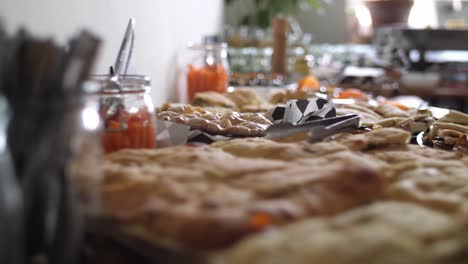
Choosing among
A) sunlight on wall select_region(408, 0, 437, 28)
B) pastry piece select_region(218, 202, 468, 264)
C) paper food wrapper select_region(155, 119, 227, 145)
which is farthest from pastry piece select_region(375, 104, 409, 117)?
sunlight on wall select_region(408, 0, 437, 28)

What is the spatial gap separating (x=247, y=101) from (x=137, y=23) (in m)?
0.43

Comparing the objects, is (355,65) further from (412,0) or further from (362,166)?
(362,166)

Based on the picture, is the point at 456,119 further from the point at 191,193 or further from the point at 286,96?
the point at 191,193

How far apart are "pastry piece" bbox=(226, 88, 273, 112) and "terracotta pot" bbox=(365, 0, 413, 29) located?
3.13m

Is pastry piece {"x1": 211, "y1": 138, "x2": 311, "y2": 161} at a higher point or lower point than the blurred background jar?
lower

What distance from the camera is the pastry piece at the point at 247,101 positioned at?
1846 mm

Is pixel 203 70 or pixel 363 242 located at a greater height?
pixel 203 70

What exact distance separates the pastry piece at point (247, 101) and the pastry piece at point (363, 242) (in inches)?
43.1

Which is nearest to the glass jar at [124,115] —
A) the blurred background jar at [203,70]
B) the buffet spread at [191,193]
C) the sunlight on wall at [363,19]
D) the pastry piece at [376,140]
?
the buffet spread at [191,193]

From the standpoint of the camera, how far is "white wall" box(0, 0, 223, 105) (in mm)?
1094

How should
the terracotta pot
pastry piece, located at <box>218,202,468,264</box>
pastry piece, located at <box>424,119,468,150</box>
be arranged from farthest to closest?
1. the terracotta pot
2. pastry piece, located at <box>424,119,468,150</box>
3. pastry piece, located at <box>218,202,468,264</box>

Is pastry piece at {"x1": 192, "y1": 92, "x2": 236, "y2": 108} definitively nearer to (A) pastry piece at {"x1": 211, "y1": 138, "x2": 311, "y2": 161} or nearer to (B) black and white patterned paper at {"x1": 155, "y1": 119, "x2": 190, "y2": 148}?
(B) black and white patterned paper at {"x1": 155, "y1": 119, "x2": 190, "y2": 148}

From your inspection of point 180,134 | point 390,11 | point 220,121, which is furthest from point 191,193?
point 390,11

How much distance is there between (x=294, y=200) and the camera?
30.2 inches
